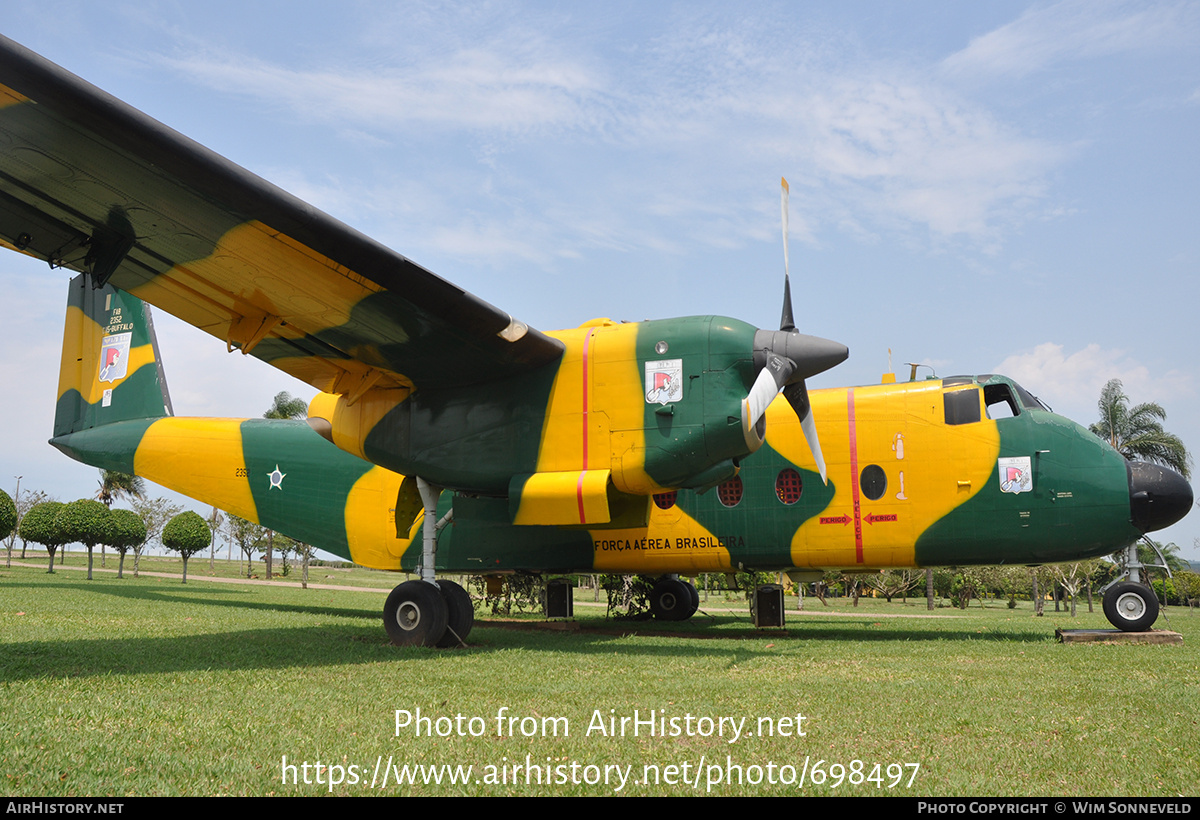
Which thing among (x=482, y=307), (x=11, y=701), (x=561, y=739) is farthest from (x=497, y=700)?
(x=482, y=307)

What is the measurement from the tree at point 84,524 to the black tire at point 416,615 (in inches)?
1113

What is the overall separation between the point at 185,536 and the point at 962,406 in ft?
112

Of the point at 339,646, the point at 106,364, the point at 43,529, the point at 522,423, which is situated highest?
the point at 106,364

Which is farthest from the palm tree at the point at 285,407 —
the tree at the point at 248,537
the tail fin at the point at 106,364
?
the tail fin at the point at 106,364

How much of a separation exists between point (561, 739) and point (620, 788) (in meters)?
1.05

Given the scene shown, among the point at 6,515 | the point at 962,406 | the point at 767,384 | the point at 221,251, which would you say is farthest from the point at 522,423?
the point at 6,515

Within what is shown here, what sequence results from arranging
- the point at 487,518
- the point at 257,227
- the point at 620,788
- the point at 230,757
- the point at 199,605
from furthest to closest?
1. the point at 199,605
2. the point at 487,518
3. the point at 257,227
4. the point at 230,757
5. the point at 620,788

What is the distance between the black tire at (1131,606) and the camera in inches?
444

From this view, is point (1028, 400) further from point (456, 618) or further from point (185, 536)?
point (185, 536)

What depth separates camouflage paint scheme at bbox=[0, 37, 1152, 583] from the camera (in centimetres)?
731

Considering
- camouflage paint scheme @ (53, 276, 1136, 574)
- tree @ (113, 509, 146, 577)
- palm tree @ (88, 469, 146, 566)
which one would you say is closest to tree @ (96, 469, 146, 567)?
palm tree @ (88, 469, 146, 566)

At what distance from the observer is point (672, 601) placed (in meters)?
16.6

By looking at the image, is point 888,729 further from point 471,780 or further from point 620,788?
point 471,780

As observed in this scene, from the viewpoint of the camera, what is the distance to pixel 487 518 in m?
11.1
